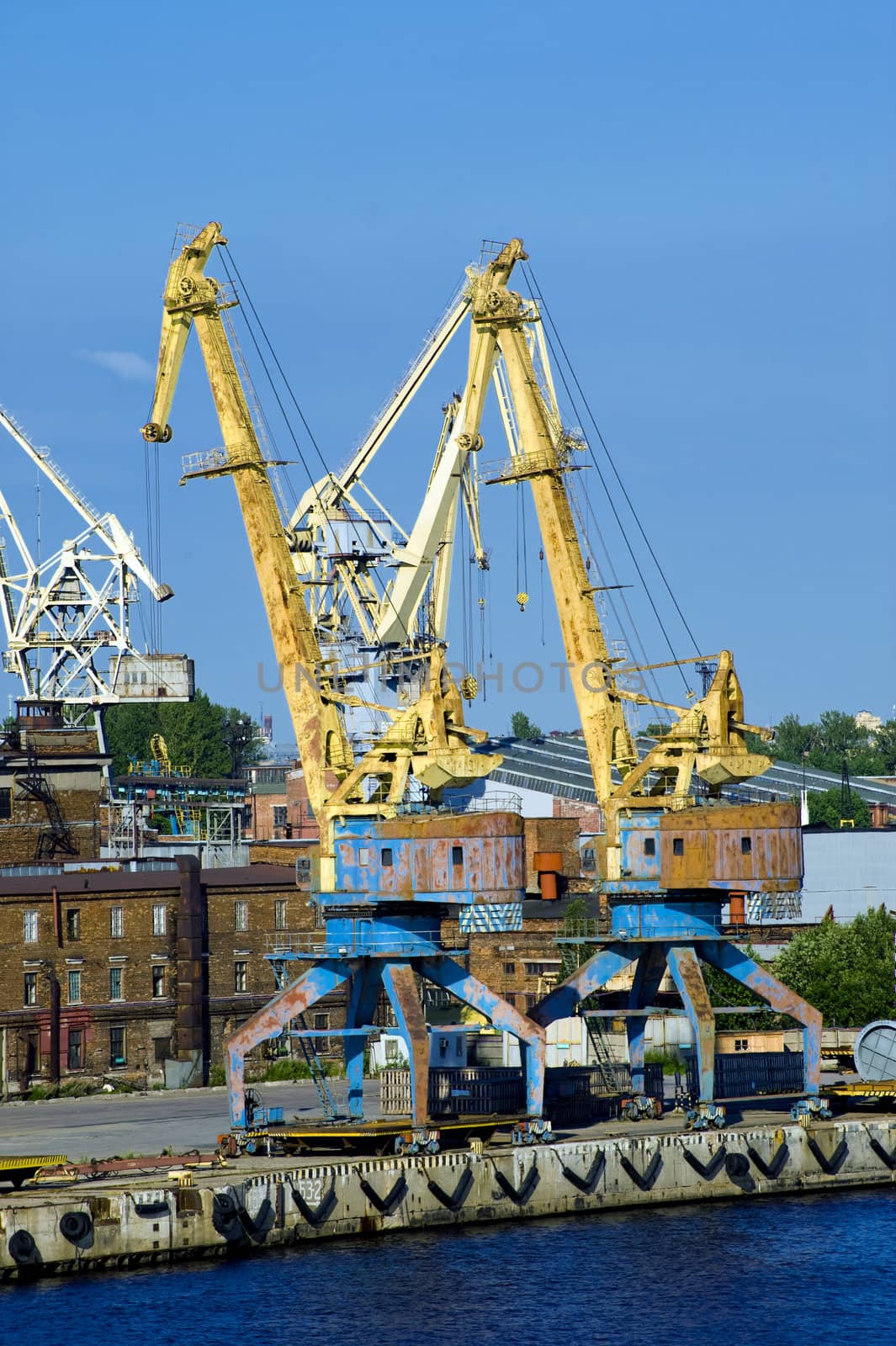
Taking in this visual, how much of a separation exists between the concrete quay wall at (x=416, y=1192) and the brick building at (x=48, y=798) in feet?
131

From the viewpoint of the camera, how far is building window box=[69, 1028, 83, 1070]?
255ft

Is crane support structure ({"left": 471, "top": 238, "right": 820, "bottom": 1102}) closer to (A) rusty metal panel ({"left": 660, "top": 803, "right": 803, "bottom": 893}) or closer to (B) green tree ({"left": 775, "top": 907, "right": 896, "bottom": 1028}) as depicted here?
(A) rusty metal panel ({"left": 660, "top": 803, "right": 803, "bottom": 893})

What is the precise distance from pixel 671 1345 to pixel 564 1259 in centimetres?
679

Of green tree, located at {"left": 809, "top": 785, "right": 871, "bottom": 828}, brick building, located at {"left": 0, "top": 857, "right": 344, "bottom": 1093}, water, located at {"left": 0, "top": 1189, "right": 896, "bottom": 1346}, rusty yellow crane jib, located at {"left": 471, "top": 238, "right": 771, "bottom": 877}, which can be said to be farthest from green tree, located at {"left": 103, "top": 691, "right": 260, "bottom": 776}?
water, located at {"left": 0, "top": 1189, "right": 896, "bottom": 1346}

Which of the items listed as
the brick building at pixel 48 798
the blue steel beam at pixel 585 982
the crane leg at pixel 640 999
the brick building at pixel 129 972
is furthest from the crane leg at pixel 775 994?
the brick building at pixel 48 798

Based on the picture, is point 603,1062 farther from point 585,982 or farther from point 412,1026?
point 412,1026

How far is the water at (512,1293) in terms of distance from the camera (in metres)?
45.6

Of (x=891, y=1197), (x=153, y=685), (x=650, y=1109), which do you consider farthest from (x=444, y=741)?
(x=153, y=685)

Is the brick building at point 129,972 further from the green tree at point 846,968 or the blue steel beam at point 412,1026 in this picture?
the blue steel beam at point 412,1026

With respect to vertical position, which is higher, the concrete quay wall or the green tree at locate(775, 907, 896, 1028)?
the green tree at locate(775, 907, 896, 1028)

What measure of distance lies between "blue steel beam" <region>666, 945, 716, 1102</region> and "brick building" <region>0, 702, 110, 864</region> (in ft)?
124

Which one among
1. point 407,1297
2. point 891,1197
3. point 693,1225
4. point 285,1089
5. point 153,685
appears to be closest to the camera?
point 407,1297

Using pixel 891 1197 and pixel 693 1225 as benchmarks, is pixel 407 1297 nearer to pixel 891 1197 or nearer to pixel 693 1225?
pixel 693 1225

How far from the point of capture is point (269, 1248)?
171 feet
